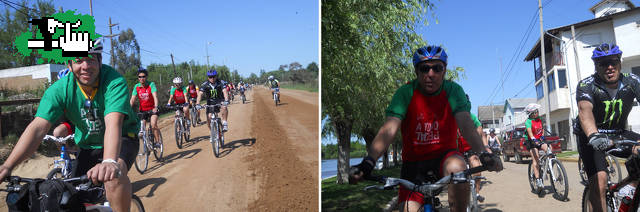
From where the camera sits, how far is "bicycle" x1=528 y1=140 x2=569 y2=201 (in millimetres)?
6321

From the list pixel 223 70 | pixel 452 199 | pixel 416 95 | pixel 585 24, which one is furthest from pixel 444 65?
pixel 223 70

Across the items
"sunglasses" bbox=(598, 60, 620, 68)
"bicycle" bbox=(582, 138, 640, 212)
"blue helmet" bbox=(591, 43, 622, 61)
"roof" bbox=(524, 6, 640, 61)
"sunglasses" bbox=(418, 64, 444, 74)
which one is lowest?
"bicycle" bbox=(582, 138, 640, 212)

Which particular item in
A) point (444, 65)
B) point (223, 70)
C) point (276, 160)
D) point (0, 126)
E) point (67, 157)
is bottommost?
point (276, 160)

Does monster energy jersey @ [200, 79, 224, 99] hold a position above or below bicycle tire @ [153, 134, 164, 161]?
above

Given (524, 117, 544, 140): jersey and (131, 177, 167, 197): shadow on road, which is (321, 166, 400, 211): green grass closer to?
(131, 177, 167, 197): shadow on road

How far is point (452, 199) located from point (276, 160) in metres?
6.03

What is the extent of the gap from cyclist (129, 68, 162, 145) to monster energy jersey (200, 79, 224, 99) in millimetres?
965

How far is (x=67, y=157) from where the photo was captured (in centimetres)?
478

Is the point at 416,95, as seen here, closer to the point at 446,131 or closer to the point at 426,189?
the point at 446,131

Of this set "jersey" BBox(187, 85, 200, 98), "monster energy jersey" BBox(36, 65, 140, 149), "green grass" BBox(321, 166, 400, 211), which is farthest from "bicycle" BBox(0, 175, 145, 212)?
"jersey" BBox(187, 85, 200, 98)

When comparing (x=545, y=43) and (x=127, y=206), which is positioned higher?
(x=545, y=43)

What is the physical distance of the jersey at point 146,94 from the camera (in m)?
8.36

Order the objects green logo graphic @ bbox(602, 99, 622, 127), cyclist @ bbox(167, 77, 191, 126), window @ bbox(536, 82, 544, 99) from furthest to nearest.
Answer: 1. window @ bbox(536, 82, 544, 99)
2. cyclist @ bbox(167, 77, 191, 126)
3. green logo graphic @ bbox(602, 99, 622, 127)

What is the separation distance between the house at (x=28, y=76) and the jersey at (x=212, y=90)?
3731 mm
